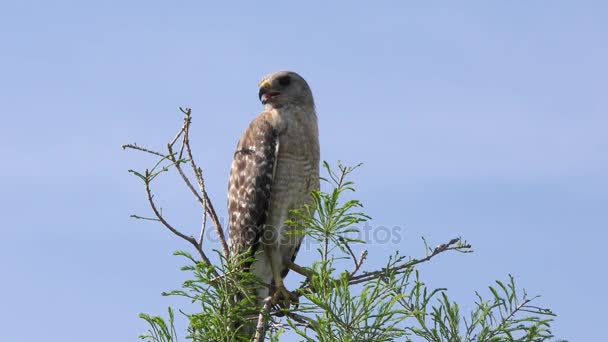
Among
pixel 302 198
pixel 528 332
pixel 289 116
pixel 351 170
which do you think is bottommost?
pixel 528 332

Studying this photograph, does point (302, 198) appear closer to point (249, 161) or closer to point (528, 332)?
point (249, 161)

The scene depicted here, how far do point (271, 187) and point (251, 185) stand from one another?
186 mm

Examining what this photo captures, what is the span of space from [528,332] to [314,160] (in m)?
2.93

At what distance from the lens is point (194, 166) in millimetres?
6164

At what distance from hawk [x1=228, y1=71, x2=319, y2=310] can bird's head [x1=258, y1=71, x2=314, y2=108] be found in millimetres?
212

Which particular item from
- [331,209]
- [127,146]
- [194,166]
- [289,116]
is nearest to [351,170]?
[331,209]

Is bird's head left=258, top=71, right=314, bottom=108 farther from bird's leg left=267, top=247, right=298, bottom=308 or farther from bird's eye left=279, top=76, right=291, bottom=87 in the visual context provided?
bird's leg left=267, top=247, right=298, bottom=308

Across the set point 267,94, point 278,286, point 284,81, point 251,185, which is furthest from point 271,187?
point 284,81

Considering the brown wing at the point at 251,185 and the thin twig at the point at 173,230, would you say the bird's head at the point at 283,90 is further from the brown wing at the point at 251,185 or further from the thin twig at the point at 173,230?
the thin twig at the point at 173,230

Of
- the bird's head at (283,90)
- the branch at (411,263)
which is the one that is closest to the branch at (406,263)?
the branch at (411,263)

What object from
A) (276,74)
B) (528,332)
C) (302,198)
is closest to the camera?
(528,332)

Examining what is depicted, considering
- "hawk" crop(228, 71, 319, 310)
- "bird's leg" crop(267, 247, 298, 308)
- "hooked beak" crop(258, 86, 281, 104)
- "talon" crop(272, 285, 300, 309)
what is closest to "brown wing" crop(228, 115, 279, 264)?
"hawk" crop(228, 71, 319, 310)

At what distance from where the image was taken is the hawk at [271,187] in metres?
7.28

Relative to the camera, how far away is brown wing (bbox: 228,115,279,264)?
725cm
